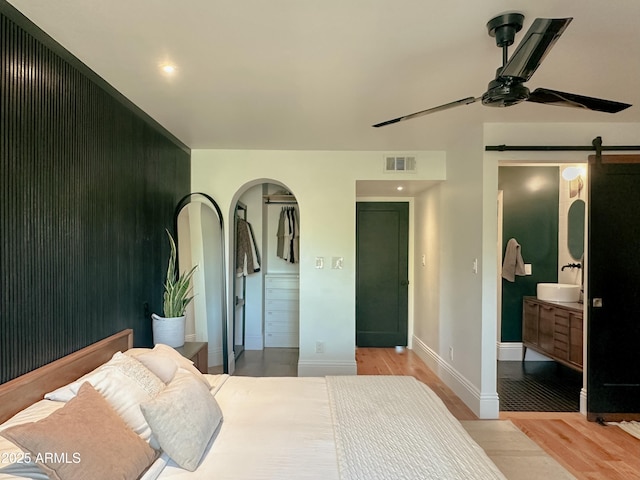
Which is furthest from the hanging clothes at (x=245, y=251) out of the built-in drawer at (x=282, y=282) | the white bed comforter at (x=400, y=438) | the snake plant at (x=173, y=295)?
the white bed comforter at (x=400, y=438)

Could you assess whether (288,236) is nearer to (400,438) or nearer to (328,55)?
(328,55)

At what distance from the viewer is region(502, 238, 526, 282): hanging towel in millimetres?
4422

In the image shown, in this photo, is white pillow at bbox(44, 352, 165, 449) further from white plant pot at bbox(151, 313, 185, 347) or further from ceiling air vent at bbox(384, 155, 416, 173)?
ceiling air vent at bbox(384, 155, 416, 173)

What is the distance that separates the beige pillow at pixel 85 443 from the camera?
1.06 meters

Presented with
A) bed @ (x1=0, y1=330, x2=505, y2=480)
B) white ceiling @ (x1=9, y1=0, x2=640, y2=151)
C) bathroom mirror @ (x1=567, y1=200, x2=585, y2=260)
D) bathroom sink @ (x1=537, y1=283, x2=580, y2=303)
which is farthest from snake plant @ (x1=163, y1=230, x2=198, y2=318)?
bathroom mirror @ (x1=567, y1=200, x2=585, y2=260)

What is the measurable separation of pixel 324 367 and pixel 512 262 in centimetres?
259

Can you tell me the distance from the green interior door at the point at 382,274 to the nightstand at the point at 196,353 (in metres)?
2.60

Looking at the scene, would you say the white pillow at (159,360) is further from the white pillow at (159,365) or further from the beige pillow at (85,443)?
the beige pillow at (85,443)

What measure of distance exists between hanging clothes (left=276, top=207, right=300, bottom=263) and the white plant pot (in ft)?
7.88

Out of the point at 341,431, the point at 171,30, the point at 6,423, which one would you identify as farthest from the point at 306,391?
the point at 171,30

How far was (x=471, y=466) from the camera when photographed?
4.24 feet

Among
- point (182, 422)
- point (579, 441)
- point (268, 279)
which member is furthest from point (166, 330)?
point (579, 441)

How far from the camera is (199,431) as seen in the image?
142 cm

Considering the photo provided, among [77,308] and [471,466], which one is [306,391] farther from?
[77,308]
